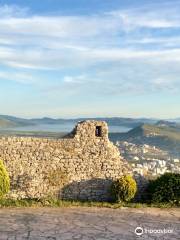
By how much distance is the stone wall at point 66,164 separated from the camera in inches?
842

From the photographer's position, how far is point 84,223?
17094mm

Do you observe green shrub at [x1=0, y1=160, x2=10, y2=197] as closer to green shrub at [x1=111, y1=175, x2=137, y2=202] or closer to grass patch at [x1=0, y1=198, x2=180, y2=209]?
grass patch at [x1=0, y1=198, x2=180, y2=209]

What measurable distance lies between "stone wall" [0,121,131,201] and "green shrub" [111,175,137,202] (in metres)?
0.74

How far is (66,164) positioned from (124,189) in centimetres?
263

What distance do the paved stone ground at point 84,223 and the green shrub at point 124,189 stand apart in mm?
1205

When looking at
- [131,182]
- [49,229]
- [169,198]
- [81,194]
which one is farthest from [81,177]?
[49,229]

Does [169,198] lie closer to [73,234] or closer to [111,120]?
[73,234]

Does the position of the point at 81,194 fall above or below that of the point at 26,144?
below

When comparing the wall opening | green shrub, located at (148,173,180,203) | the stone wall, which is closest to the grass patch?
green shrub, located at (148,173,180,203)

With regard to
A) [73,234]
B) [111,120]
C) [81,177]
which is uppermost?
[111,120]

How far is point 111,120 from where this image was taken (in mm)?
146000

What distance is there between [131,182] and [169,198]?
1.66m

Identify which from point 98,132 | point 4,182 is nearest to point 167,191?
point 98,132

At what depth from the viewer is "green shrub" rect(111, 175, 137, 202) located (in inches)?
842
